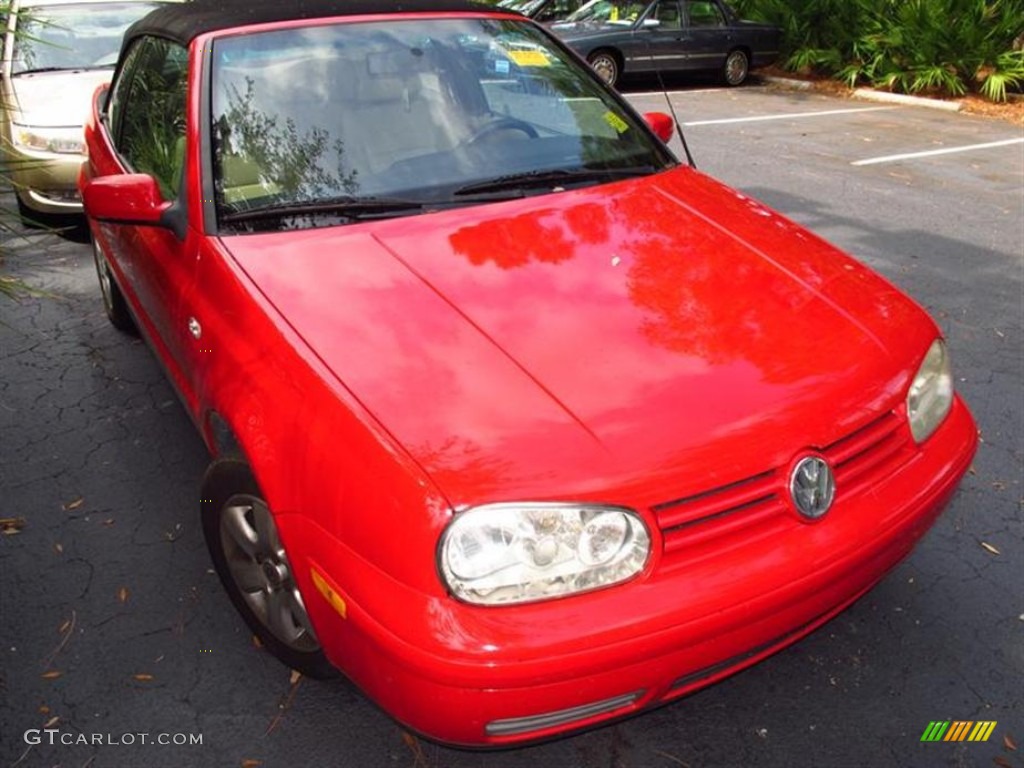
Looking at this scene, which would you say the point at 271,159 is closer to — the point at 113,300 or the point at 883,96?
the point at 113,300

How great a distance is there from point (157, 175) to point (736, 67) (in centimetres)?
1209

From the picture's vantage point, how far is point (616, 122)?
3500 millimetres

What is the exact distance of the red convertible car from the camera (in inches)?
75.0

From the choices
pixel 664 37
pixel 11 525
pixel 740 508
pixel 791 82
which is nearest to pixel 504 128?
pixel 740 508

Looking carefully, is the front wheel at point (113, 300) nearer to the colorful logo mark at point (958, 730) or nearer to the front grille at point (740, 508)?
the front grille at point (740, 508)

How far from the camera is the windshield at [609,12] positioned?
41.8 feet

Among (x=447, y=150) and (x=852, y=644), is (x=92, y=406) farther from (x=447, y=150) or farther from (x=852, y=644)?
(x=852, y=644)

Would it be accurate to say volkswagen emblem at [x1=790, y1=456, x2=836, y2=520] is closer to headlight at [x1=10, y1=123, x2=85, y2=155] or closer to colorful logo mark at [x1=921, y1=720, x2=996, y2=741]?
colorful logo mark at [x1=921, y1=720, x2=996, y2=741]

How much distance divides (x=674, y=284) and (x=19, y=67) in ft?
19.3

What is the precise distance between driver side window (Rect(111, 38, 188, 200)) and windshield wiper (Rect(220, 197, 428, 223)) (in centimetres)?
41

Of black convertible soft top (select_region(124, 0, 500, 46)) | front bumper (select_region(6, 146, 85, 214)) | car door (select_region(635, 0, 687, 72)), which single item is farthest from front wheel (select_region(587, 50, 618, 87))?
black convertible soft top (select_region(124, 0, 500, 46))

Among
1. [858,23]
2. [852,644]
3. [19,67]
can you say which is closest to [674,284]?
[852,644]

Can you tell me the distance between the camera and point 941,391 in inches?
99.9

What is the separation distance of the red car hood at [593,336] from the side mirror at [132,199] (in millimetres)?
421
